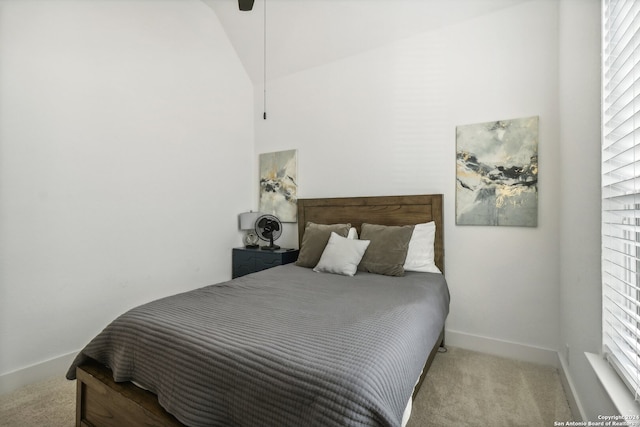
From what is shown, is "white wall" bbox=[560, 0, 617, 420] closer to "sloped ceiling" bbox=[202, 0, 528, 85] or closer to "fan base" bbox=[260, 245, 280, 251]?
"sloped ceiling" bbox=[202, 0, 528, 85]

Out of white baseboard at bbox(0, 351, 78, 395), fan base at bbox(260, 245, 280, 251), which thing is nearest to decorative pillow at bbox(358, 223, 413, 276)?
fan base at bbox(260, 245, 280, 251)

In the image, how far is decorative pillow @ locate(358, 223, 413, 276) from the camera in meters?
2.36

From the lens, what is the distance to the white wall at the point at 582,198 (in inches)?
55.9

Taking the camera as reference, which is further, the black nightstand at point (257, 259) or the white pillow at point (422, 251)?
the black nightstand at point (257, 259)

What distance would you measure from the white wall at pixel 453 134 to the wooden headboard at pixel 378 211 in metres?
0.12

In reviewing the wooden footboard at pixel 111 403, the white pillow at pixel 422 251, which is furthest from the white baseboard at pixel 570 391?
the wooden footboard at pixel 111 403

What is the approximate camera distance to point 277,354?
1.07 metres

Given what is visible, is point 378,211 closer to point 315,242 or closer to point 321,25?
point 315,242

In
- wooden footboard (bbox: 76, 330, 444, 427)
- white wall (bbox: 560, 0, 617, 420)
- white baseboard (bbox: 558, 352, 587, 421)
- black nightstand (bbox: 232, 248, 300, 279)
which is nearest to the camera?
wooden footboard (bbox: 76, 330, 444, 427)

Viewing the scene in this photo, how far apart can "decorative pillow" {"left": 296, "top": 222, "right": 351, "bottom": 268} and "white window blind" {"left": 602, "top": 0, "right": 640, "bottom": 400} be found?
1781mm

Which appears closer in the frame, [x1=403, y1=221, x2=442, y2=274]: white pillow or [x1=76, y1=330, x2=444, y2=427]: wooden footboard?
[x1=76, y1=330, x2=444, y2=427]: wooden footboard

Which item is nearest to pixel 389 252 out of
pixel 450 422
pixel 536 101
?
pixel 450 422

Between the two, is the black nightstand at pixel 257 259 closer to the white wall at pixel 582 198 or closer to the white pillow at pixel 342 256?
the white pillow at pixel 342 256

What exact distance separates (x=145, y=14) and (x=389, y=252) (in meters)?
3.10
